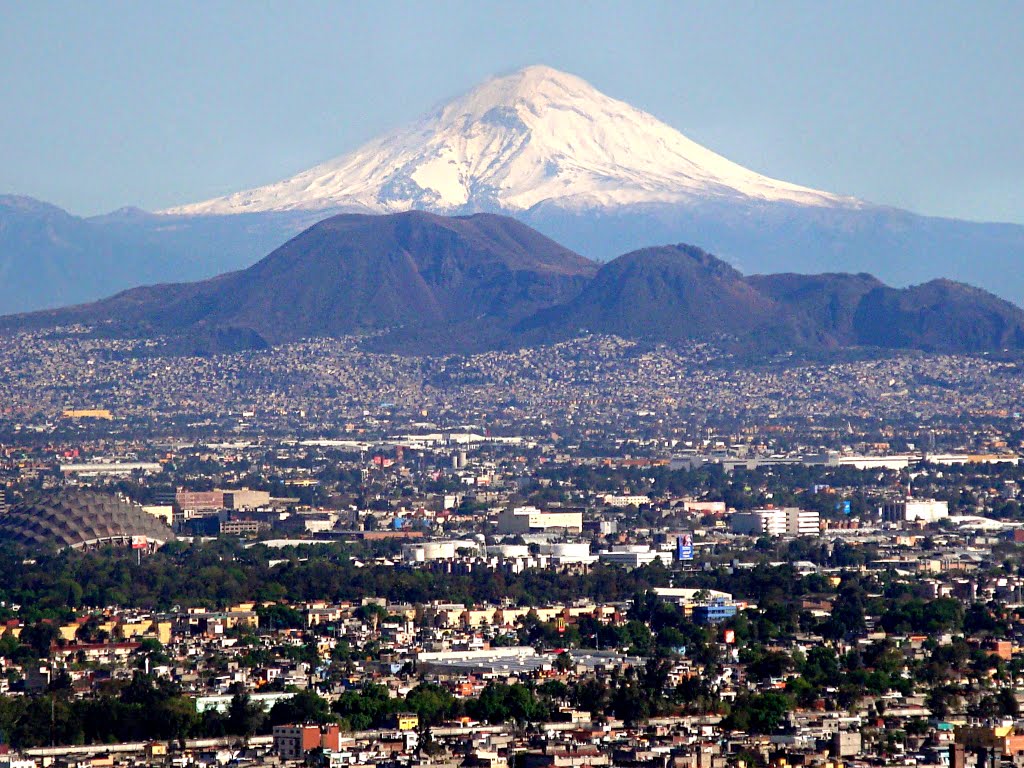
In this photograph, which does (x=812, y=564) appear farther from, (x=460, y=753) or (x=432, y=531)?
(x=460, y=753)

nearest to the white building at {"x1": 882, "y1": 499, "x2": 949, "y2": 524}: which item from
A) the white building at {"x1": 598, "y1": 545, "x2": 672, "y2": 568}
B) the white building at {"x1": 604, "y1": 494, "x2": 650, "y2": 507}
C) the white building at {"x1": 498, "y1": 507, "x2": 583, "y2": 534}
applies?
the white building at {"x1": 604, "y1": 494, "x2": 650, "y2": 507}

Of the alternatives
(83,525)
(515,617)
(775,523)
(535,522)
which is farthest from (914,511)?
(515,617)

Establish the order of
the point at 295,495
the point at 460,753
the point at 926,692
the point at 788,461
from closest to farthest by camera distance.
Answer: the point at 460,753, the point at 926,692, the point at 295,495, the point at 788,461

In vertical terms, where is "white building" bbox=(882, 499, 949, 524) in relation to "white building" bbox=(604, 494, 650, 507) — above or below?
above

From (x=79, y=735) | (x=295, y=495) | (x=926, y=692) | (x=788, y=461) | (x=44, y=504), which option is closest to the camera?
(x=79, y=735)

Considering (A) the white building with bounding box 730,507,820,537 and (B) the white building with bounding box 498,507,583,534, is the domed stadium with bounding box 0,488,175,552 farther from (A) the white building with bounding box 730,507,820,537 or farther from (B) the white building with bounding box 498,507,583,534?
(A) the white building with bounding box 730,507,820,537

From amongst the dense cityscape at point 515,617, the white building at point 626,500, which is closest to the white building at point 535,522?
the dense cityscape at point 515,617

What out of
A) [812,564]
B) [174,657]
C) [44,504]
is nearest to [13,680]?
[174,657]
